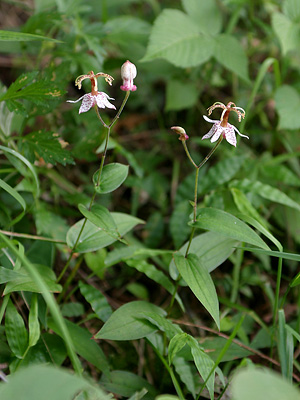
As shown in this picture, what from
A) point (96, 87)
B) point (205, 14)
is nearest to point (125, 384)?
point (96, 87)

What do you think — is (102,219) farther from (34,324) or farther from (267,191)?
(267,191)

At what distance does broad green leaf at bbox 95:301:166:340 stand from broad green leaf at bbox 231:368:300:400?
1.78ft

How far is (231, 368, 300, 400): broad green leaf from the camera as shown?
0.80m

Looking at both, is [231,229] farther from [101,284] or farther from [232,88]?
[232,88]

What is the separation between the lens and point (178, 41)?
75.7 inches

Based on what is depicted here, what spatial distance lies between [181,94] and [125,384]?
1.60 metres

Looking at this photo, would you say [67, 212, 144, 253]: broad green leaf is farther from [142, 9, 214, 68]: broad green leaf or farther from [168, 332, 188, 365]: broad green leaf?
[142, 9, 214, 68]: broad green leaf

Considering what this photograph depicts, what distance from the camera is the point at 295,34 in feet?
6.32

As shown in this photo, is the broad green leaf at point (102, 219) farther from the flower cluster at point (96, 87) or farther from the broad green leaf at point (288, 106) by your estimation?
the broad green leaf at point (288, 106)

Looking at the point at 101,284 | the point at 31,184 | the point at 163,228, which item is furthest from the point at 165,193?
the point at 31,184

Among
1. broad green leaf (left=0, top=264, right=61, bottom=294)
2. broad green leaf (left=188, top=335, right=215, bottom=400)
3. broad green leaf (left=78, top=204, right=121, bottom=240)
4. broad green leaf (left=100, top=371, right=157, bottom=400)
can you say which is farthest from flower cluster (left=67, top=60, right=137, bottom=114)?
broad green leaf (left=100, top=371, right=157, bottom=400)

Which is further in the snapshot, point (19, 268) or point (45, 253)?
point (45, 253)

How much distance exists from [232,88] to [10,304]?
6.45ft

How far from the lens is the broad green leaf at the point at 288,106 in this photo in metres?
1.93
